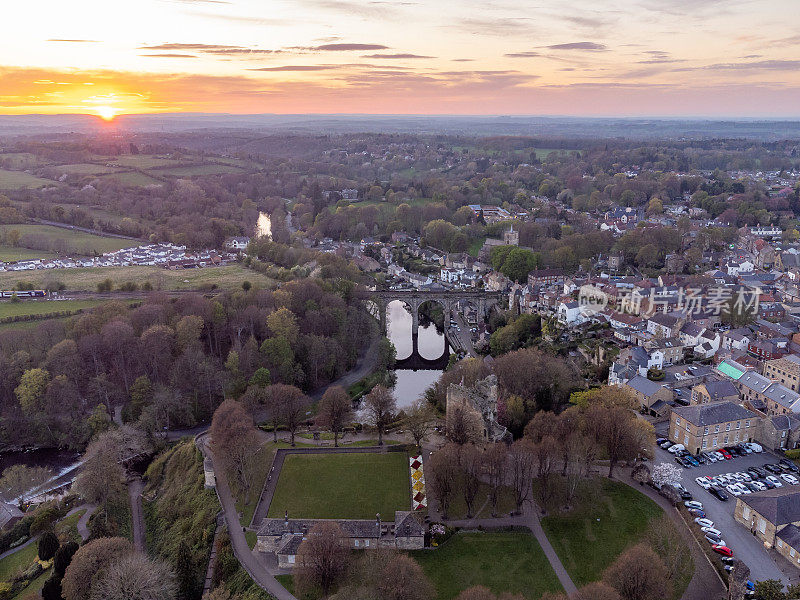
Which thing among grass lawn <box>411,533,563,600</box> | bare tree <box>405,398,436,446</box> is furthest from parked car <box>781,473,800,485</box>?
bare tree <box>405,398,436,446</box>

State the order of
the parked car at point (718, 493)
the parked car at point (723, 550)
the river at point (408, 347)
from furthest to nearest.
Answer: the river at point (408, 347)
the parked car at point (718, 493)
the parked car at point (723, 550)

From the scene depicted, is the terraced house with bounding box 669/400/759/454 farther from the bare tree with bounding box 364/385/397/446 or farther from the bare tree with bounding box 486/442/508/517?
the bare tree with bounding box 364/385/397/446

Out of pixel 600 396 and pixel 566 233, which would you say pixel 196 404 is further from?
pixel 566 233

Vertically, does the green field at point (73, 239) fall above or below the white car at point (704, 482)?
above

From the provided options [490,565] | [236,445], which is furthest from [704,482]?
[236,445]

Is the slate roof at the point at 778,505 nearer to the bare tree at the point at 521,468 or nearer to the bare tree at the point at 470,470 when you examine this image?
the bare tree at the point at 521,468

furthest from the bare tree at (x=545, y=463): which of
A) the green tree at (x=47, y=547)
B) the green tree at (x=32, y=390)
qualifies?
the green tree at (x=32, y=390)

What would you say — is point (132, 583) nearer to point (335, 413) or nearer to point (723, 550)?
point (335, 413)

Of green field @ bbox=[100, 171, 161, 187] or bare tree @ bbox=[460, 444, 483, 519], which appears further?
green field @ bbox=[100, 171, 161, 187]
